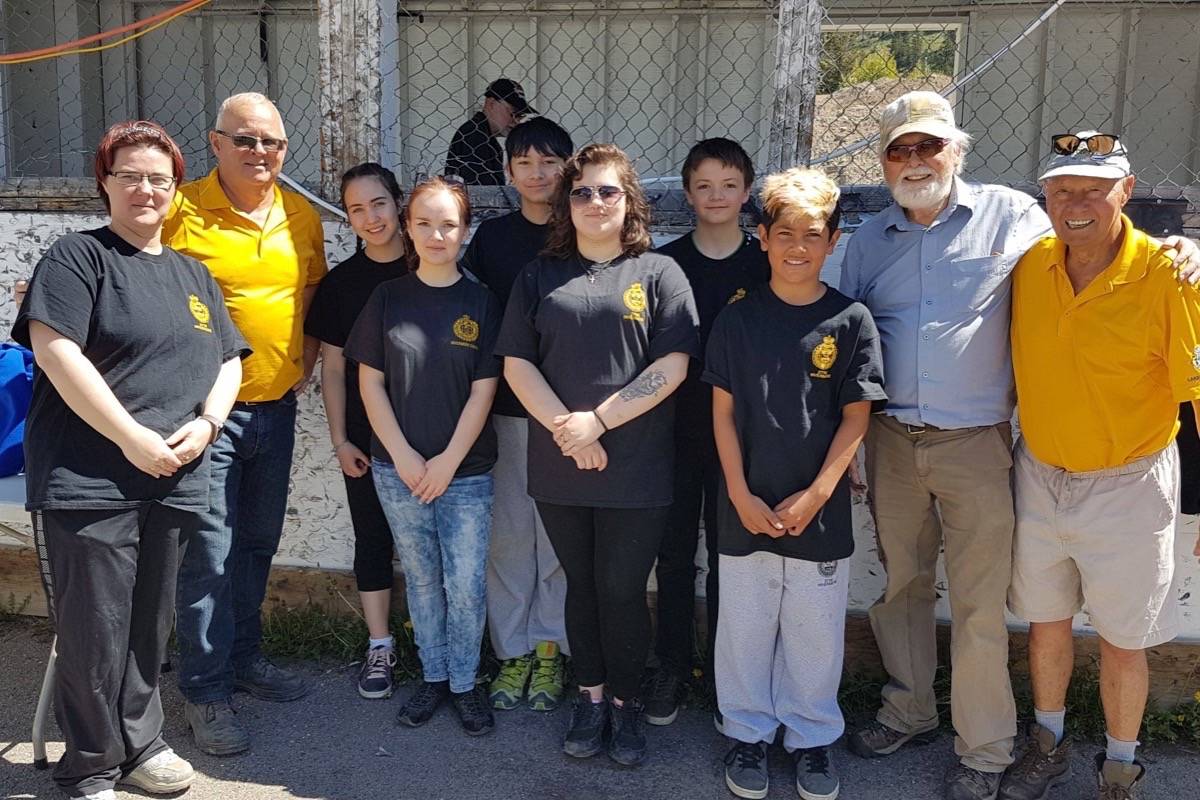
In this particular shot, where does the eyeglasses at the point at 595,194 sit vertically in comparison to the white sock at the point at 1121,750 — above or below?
above

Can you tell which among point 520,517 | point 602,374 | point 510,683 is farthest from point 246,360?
point 510,683

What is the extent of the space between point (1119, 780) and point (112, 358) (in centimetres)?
291

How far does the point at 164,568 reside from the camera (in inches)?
104

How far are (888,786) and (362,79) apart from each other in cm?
289

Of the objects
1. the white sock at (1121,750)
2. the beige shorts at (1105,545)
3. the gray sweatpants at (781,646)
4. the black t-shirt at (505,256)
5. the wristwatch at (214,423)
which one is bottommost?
the white sock at (1121,750)

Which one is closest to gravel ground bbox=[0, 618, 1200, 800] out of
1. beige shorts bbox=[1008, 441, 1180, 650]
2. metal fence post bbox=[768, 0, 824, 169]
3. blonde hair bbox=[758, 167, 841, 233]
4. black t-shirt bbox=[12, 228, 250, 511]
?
beige shorts bbox=[1008, 441, 1180, 650]

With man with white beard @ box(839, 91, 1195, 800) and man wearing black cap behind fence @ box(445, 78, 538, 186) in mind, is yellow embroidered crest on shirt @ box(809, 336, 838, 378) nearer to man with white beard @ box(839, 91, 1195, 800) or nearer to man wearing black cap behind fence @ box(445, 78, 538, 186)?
man with white beard @ box(839, 91, 1195, 800)

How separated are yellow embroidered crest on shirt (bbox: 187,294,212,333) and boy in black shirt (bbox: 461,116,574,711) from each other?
2.67 feet

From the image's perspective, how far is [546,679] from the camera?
321 cm

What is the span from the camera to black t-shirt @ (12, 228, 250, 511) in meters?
2.38

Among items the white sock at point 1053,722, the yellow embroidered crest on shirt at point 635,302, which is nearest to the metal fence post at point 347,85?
the yellow embroidered crest on shirt at point 635,302

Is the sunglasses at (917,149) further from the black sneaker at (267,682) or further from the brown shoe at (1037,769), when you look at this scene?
the black sneaker at (267,682)

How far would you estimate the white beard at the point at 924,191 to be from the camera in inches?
101

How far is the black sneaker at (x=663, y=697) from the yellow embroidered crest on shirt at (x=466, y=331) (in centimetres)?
124
